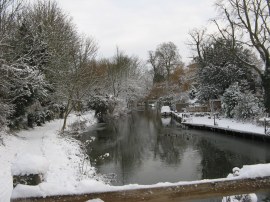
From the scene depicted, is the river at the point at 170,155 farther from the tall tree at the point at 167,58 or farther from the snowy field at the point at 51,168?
the tall tree at the point at 167,58

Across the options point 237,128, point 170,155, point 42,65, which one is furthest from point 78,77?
point 237,128

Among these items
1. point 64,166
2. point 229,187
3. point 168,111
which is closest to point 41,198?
point 229,187

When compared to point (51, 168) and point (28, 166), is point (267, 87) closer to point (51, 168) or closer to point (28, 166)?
point (51, 168)

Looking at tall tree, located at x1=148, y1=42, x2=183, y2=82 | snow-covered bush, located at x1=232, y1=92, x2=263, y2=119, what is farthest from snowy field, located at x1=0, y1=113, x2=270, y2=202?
tall tree, located at x1=148, y1=42, x2=183, y2=82

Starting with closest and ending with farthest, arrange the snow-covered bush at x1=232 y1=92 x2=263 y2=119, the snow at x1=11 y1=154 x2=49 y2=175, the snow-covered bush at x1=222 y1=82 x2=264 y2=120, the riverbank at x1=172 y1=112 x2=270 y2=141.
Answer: the snow at x1=11 y1=154 x2=49 y2=175, the riverbank at x1=172 y1=112 x2=270 y2=141, the snow-covered bush at x1=232 y1=92 x2=263 y2=119, the snow-covered bush at x1=222 y1=82 x2=264 y2=120

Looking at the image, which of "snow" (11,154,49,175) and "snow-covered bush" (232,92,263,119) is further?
"snow-covered bush" (232,92,263,119)

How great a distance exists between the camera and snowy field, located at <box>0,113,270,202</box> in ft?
7.59

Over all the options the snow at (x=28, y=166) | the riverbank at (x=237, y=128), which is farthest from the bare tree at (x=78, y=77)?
the snow at (x=28, y=166)

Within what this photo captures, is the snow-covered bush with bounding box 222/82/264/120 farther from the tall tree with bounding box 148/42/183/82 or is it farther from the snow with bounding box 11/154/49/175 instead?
the tall tree with bounding box 148/42/183/82

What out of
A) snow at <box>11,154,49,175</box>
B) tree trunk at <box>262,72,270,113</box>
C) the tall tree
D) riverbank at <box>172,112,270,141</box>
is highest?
the tall tree

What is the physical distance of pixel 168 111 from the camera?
42.2m

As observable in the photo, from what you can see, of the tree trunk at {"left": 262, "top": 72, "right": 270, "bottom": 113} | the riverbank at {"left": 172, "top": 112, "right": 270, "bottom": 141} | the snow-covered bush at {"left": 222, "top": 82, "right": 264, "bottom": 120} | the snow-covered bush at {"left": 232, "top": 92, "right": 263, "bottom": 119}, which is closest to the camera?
the riverbank at {"left": 172, "top": 112, "right": 270, "bottom": 141}

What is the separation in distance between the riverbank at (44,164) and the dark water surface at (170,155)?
5.18ft

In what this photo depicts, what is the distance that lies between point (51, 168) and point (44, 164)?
8.65m
